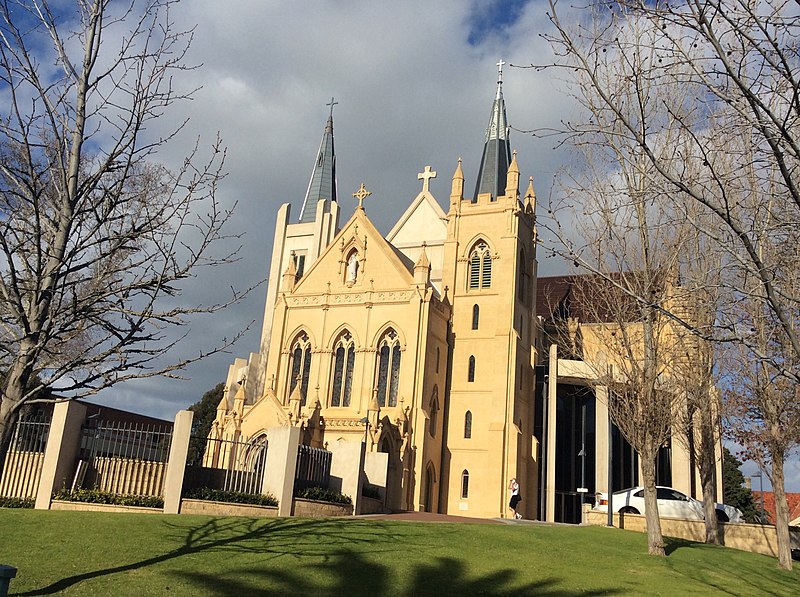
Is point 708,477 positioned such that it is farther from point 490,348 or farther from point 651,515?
point 490,348

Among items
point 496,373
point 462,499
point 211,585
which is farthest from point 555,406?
point 211,585

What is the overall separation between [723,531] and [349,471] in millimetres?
13902

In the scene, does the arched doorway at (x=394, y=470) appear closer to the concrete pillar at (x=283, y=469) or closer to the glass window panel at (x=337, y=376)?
the glass window panel at (x=337, y=376)

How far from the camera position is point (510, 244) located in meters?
41.8

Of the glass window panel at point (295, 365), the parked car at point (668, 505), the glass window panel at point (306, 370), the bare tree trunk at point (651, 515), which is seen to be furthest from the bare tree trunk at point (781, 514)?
the glass window panel at point (295, 365)

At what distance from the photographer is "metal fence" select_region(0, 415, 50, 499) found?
2048 cm

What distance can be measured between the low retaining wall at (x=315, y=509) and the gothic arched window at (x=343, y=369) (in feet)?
47.8

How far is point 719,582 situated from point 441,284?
2887 cm

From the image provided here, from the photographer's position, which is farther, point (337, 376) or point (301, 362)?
point (301, 362)

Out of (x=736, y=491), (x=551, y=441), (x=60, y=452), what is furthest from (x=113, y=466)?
(x=736, y=491)

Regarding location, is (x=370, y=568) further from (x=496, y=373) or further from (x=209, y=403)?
(x=209, y=403)

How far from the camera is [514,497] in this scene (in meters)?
35.9

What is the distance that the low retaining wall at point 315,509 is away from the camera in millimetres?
22297

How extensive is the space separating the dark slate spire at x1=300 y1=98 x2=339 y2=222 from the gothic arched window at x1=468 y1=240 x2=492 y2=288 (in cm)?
1357
